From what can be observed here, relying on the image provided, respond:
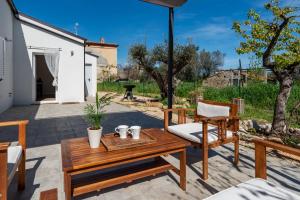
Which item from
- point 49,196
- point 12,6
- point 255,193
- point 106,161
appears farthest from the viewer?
point 12,6

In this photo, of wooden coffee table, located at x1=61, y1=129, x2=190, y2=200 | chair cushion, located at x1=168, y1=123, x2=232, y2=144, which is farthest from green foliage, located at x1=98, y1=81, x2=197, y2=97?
wooden coffee table, located at x1=61, y1=129, x2=190, y2=200

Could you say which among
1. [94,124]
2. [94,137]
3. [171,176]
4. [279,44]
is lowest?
[171,176]

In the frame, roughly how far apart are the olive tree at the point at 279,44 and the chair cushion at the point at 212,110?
6.05 ft

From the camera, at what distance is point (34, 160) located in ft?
9.07

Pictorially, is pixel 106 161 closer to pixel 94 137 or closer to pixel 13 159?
pixel 94 137

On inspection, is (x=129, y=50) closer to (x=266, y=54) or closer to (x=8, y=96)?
(x=8, y=96)

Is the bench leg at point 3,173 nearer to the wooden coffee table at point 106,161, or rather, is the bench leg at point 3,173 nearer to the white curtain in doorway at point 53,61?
the wooden coffee table at point 106,161

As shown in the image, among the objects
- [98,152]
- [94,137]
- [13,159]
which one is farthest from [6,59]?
[98,152]

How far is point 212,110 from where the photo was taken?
2.96 meters

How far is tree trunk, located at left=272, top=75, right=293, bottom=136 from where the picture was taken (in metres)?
3.98

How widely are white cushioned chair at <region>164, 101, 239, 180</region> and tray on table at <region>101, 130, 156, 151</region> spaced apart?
1.96ft

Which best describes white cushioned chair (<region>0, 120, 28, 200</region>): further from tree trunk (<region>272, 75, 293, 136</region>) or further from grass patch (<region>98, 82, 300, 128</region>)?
grass patch (<region>98, 82, 300, 128</region>)

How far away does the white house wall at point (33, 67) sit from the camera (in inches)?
315

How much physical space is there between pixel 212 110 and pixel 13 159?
2.45m
